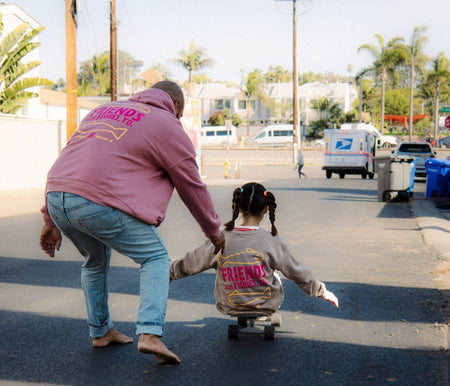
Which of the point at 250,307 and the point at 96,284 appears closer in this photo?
the point at 96,284

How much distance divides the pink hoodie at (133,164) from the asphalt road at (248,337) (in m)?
0.98

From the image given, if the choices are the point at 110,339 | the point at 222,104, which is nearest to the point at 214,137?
the point at 222,104

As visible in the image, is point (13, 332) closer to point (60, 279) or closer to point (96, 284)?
point (96, 284)

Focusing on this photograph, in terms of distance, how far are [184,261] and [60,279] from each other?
308 centimetres

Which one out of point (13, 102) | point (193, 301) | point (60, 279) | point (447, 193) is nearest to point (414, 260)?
point (193, 301)

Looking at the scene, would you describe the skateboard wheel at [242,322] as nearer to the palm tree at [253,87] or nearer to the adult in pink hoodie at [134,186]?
the adult in pink hoodie at [134,186]

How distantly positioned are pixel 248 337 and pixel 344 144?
2846 centimetres

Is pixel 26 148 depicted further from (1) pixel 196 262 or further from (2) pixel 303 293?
(1) pixel 196 262

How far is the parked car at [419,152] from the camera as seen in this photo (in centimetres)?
2911

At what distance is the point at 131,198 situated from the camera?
12.6 feet

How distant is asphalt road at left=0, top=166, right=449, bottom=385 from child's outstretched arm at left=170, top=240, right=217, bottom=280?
0.51 meters

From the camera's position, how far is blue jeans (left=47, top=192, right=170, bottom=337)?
12.4ft

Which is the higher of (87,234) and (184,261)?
(87,234)

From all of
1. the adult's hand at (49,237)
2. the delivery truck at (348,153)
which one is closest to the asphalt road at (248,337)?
the adult's hand at (49,237)
